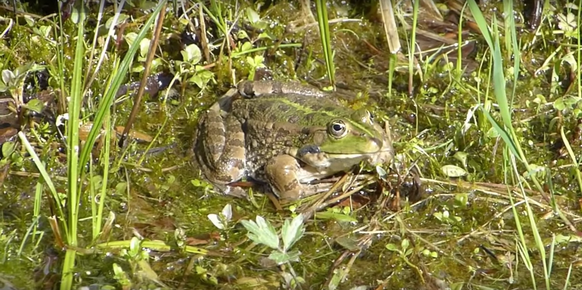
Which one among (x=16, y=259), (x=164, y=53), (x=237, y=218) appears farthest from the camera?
(x=164, y=53)

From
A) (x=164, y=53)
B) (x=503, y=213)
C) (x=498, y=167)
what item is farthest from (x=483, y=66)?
(x=164, y=53)

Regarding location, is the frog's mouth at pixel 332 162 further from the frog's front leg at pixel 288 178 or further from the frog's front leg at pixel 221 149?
the frog's front leg at pixel 221 149

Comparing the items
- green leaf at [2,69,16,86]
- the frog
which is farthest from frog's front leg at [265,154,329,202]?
green leaf at [2,69,16,86]

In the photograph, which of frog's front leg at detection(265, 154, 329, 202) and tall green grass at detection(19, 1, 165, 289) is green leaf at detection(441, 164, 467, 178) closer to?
frog's front leg at detection(265, 154, 329, 202)

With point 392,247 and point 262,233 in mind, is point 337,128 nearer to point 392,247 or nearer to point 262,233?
point 392,247

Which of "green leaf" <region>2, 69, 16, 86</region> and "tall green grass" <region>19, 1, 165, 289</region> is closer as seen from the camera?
"tall green grass" <region>19, 1, 165, 289</region>

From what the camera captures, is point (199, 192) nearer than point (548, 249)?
No

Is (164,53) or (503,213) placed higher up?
(164,53)

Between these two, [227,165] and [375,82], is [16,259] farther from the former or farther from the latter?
[375,82]
